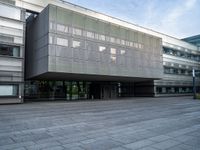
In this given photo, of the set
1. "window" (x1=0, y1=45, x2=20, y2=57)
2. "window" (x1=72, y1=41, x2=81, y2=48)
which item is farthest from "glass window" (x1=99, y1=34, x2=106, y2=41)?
"window" (x1=0, y1=45, x2=20, y2=57)

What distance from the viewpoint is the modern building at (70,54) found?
2495cm

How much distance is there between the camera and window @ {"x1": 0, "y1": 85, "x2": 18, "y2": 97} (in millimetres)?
24177

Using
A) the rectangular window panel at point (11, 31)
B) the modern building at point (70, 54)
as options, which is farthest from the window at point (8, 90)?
the rectangular window panel at point (11, 31)

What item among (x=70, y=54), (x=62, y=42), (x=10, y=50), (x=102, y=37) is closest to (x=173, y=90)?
(x=102, y=37)

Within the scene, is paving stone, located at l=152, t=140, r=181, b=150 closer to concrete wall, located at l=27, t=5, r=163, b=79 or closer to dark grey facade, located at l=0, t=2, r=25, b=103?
concrete wall, located at l=27, t=5, r=163, b=79

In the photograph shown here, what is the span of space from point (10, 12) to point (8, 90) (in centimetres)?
1064

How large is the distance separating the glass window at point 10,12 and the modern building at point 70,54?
0.13m

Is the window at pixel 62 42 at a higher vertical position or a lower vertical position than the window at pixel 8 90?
higher

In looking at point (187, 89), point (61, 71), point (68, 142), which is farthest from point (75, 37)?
point (187, 89)

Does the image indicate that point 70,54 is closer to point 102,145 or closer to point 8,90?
point 8,90

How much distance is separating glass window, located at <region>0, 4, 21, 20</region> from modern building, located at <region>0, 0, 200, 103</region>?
0.13 metres

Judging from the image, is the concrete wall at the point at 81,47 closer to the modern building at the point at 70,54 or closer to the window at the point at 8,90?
the modern building at the point at 70,54

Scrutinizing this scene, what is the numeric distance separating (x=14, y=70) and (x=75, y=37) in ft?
31.1

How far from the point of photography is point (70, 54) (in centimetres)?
2594
